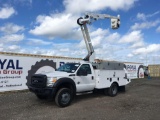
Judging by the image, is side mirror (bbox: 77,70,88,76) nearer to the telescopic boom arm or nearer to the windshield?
the windshield

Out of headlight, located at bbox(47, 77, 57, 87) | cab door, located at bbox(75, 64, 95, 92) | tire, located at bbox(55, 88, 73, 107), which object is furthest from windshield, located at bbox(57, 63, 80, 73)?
headlight, located at bbox(47, 77, 57, 87)

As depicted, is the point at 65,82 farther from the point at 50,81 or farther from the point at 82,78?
the point at 82,78

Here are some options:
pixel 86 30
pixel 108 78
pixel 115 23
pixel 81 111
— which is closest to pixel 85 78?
pixel 108 78

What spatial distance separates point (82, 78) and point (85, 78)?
28 centimetres

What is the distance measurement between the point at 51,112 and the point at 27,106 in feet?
5.45

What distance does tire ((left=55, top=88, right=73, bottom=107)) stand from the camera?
30.6ft

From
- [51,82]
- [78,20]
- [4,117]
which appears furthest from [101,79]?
[4,117]

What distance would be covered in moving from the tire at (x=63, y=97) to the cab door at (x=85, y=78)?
0.85 meters

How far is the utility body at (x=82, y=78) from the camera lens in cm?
938

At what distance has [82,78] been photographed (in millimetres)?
10727

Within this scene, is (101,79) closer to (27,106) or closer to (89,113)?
(89,113)

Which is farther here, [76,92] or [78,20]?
[78,20]

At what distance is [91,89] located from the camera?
37.4 ft

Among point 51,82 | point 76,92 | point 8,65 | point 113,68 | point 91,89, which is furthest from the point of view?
point 8,65
